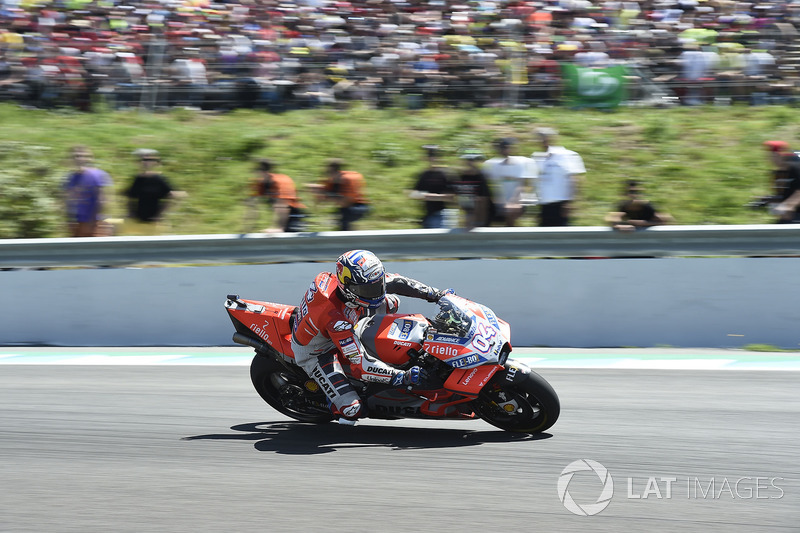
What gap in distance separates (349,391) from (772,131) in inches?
331

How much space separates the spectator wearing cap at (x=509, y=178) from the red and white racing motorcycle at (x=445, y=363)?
3585 millimetres

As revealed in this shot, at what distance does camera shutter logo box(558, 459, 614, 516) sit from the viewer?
464 centimetres

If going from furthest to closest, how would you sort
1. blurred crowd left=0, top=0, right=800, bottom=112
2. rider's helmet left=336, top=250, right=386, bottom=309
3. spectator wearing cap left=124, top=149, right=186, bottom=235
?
blurred crowd left=0, top=0, right=800, bottom=112 → spectator wearing cap left=124, top=149, right=186, bottom=235 → rider's helmet left=336, top=250, right=386, bottom=309

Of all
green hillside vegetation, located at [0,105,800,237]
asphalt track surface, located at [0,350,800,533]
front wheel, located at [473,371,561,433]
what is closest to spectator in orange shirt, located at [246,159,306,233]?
green hillside vegetation, located at [0,105,800,237]

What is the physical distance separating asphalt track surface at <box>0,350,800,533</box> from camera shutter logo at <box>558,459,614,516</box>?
0.12 feet

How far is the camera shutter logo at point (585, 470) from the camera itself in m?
4.64

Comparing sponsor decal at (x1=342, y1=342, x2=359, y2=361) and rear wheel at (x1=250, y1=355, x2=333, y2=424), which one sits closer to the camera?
sponsor decal at (x1=342, y1=342, x2=359, y2=361)

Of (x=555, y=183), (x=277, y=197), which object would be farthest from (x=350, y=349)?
(x=555, y=183)

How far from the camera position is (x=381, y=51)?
13328 mm

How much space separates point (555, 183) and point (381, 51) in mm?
4918

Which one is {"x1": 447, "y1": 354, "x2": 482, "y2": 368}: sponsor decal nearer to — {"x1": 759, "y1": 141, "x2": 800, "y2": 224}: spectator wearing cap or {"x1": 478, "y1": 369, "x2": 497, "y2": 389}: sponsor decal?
{"x1": 478, "y1": 369, "x2": 497, "y2": 389}: sponsor decal

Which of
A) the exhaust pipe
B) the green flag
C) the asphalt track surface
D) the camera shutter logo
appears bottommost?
the asphalt track surface

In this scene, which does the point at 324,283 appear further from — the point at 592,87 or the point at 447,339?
the point at 592,87

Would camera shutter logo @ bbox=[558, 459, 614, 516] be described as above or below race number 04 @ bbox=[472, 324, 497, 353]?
below
